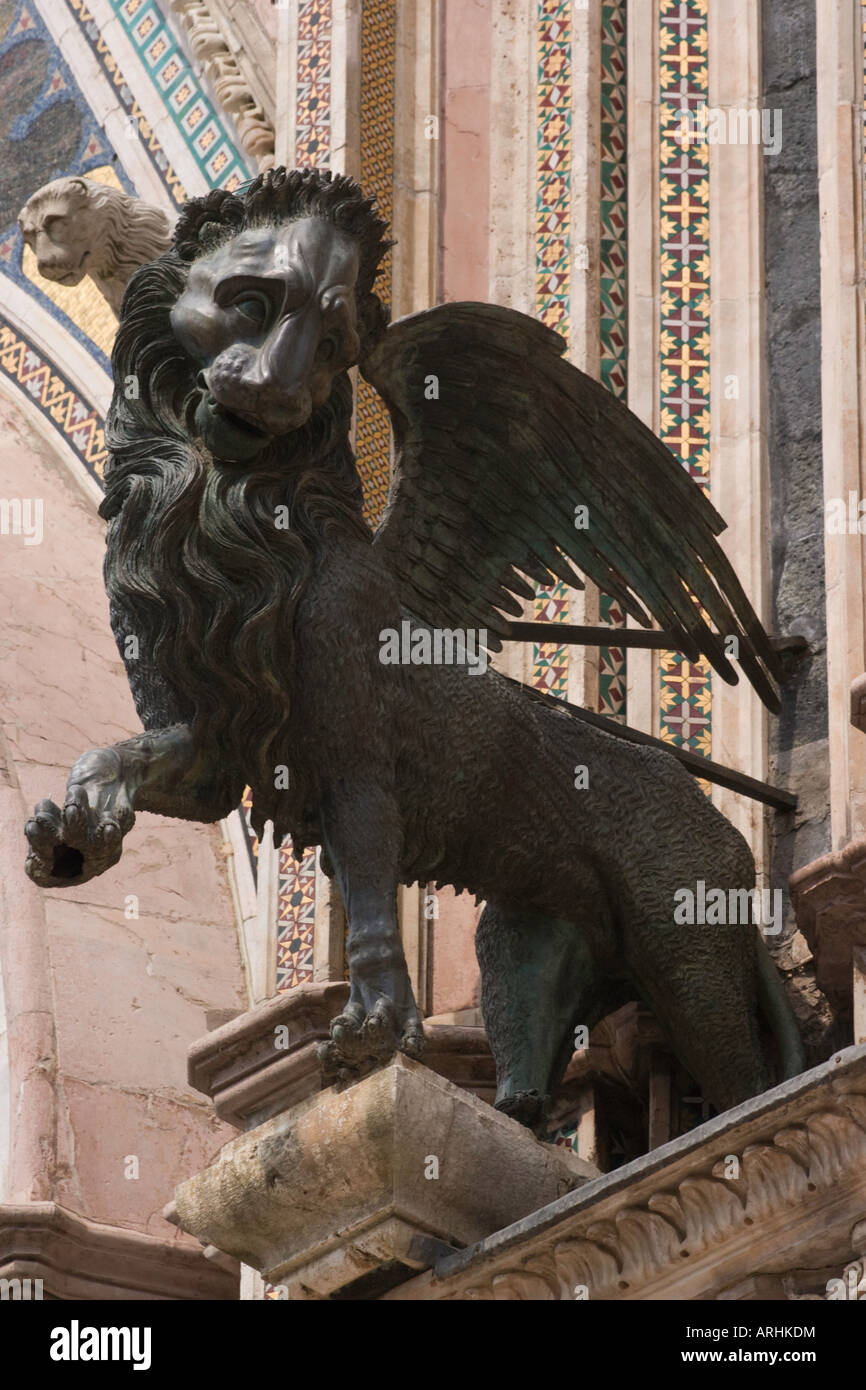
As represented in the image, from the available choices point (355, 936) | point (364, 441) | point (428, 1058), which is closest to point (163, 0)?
point (364, 441)

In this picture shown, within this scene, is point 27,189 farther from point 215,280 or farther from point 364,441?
point 215,280

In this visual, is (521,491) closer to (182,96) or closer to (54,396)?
(182,96)

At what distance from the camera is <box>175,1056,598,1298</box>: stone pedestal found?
5.13 metres

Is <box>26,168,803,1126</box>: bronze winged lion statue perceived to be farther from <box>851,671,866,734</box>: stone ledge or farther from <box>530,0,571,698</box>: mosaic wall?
<box>530,0,571,698</box>: mosaic wall

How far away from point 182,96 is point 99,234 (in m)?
1.49

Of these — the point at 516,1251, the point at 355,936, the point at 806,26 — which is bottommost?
the point at 516,1251

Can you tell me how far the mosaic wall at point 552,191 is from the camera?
691cm

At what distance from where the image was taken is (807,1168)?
4945 mm

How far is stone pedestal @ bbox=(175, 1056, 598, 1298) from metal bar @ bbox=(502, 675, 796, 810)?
0.97 metres

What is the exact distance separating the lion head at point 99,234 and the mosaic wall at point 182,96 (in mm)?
881

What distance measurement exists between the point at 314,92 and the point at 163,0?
1083 millimetres

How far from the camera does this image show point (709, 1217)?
501 centimetres

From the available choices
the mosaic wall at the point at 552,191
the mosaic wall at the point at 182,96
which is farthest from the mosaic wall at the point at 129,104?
the mosaic wall at the point at 552,191

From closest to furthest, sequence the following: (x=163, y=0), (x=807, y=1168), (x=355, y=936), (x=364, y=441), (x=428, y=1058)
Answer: (x=807, y=1168) < (x=355, y=936) < (x=428, y=1058) < (x=364, y=441) < (x=163, y=0)
